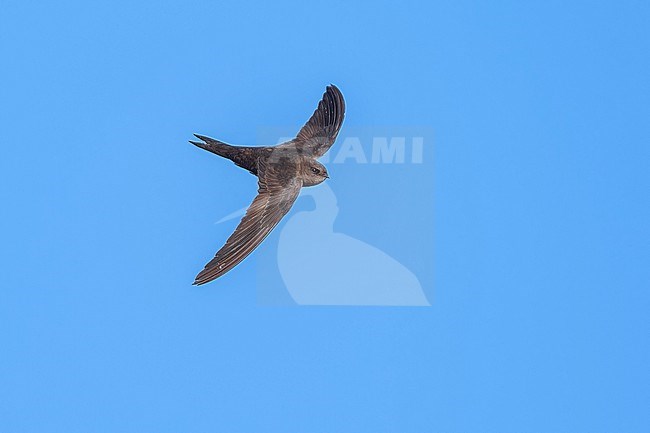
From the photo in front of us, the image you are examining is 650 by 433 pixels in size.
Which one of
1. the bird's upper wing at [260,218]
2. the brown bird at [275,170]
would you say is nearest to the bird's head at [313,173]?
the brown bird at [275,170]

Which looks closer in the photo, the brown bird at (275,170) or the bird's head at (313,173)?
the brown bird at (275,170)

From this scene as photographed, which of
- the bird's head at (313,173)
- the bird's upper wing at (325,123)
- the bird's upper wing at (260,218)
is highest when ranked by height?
the bird's upper wing at (325,123)

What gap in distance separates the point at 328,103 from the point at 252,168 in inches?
61.2

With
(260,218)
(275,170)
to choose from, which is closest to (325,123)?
(275,170)

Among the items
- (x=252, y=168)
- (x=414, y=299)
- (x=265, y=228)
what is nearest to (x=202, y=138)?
(x=252, y=168)

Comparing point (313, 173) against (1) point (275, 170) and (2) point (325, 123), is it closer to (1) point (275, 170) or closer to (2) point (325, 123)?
(1) point (275, 170)

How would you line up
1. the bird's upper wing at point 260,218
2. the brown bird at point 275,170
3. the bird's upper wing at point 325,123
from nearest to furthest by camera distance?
the bird's upper wing at point 260,218, the brown bird at point 275,170, the bird's upper wing at point 325,123

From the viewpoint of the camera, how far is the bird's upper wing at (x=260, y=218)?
38.6ft

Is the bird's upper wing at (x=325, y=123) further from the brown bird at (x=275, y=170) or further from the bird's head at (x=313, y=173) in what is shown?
the bird's head at (x=313, y=173)

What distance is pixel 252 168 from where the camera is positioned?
13.0 metres

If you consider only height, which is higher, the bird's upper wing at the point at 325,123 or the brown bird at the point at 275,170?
the bird's upper wing at the point at 325,123

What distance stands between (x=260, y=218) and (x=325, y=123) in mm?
2044

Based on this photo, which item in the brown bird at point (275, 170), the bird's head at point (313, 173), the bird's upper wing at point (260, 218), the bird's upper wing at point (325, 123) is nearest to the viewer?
the bird's upper wing at point (260, 218)

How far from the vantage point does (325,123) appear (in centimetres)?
1390
